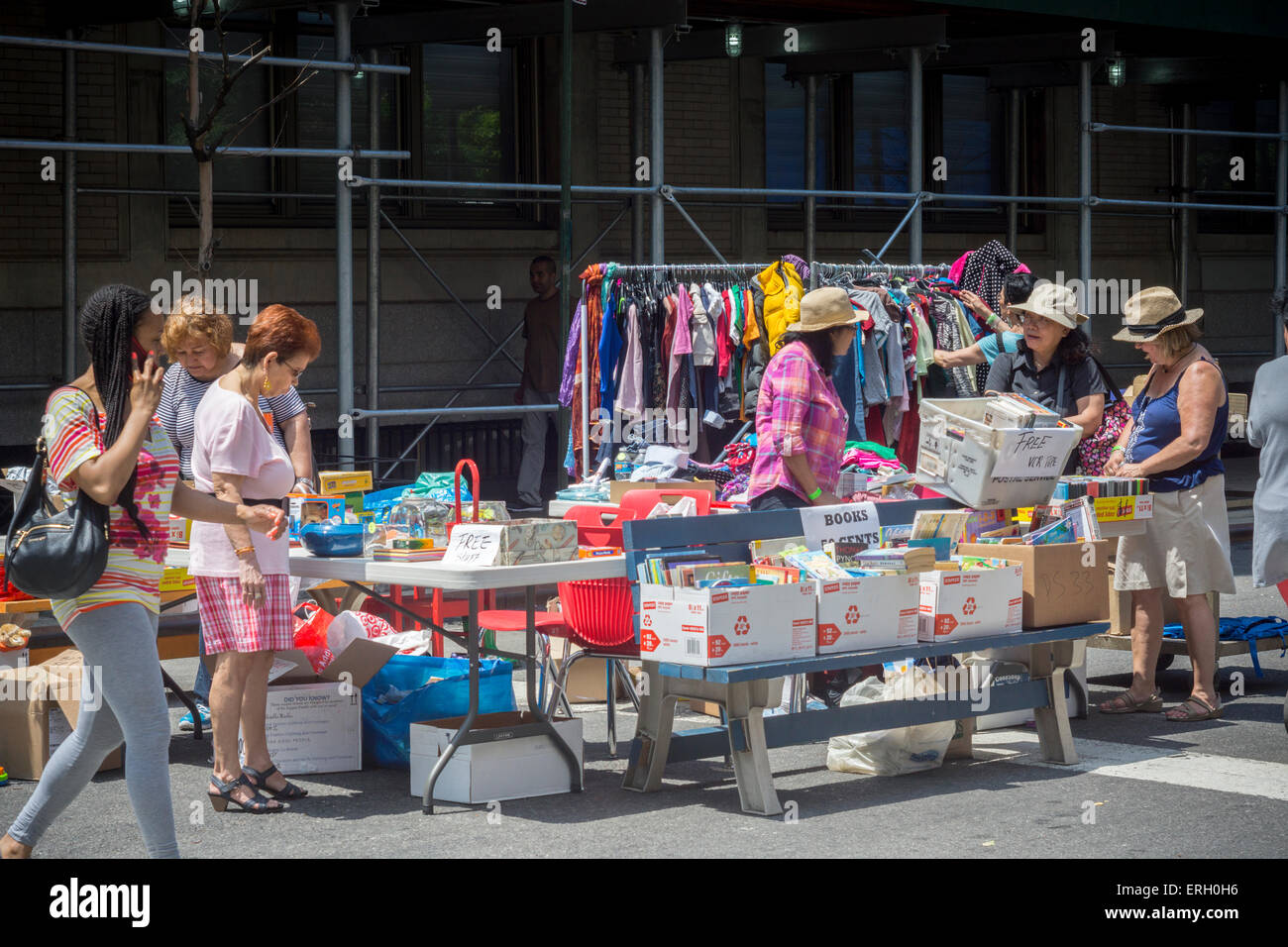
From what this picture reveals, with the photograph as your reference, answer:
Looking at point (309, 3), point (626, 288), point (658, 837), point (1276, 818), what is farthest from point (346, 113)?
point (1276, 818)

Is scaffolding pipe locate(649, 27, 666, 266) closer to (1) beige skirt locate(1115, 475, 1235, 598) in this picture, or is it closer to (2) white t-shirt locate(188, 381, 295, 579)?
(1) beige skirt locate(1115, 475, 1235, 598)

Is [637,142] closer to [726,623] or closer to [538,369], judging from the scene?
[538,369]

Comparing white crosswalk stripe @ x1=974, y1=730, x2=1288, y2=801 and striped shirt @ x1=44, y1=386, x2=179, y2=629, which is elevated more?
striped shirt @ x1=44, y1=386, x2=179, y2=629

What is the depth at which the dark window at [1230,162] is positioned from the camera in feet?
74.5

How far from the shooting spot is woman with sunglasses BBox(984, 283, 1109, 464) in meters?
8.48

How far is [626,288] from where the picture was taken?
1234 cm

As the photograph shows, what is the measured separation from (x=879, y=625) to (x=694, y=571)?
2.67 feet

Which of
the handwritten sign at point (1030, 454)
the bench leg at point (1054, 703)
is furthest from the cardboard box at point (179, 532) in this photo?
the bench leg at point (1054, 703)

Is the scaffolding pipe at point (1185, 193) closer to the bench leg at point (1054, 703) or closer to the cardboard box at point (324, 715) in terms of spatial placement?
the bench leg at point (1054, 703)

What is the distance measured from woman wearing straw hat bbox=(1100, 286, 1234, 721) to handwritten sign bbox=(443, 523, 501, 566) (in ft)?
10.7

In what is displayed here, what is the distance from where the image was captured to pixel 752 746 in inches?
249

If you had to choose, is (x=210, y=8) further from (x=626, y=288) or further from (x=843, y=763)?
(x=843, y=763)

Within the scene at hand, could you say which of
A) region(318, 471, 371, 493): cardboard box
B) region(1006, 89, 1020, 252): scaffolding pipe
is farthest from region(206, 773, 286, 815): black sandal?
region(1006, 89, 1020, 252): scaffolding pipe

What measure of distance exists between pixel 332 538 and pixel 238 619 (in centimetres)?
59
